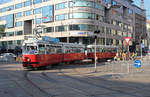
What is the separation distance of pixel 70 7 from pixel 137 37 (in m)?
44.2

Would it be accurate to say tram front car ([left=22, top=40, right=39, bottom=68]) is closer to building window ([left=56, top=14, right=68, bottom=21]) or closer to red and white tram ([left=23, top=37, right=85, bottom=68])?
red and white tram ([left=23, top=37, right=85, bottom=68])

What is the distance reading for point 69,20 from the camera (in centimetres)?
5422

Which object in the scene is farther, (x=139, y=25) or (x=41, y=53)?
(x=139, y=25)

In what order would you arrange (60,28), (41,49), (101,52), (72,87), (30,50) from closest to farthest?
(72,87) < (30,50) < (41,49) < (101,52) < (60,28)

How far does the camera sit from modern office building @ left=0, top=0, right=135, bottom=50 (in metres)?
53.5

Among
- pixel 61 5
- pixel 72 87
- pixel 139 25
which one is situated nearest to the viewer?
pixel 72 87

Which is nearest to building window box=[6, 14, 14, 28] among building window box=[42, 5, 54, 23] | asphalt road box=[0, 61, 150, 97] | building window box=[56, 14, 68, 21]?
building window box=[42, 5, 54, 23]

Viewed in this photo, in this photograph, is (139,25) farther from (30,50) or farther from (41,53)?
(30,50)

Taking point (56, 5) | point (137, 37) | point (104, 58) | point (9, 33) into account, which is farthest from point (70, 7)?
point (137, 37)

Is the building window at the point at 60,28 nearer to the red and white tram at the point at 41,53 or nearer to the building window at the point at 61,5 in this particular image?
the building window at the point at 61,5

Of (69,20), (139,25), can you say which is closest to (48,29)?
(69,20)

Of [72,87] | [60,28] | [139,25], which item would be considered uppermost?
[139,25]

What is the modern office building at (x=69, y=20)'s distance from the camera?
→ 176 ft

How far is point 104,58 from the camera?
3731 centimetres
